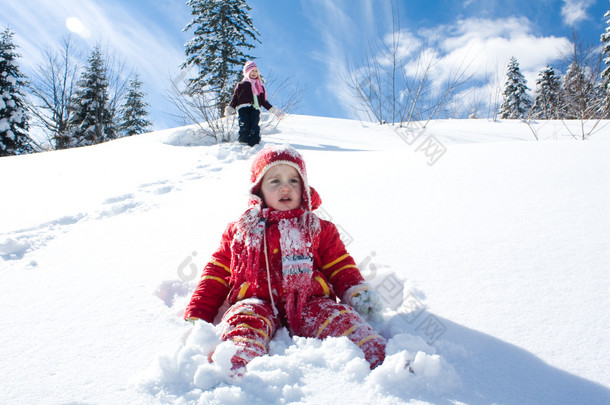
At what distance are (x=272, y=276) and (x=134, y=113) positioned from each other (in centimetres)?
2170

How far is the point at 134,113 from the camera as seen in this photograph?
1986 centimetres

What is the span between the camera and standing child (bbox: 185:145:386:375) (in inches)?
49.4

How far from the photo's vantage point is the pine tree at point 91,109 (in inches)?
647

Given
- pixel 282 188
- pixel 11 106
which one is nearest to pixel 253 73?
pixel 282 188

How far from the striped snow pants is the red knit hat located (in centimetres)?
55

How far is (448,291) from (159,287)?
52.2 inches

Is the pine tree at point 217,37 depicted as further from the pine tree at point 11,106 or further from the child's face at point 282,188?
the child's face at point 282,188

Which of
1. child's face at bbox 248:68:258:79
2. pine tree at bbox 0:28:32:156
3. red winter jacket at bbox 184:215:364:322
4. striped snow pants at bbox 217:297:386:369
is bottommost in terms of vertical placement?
striped snow pants at bbox 217:297:386:369

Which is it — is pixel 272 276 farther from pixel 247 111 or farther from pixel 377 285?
pixel 247 111

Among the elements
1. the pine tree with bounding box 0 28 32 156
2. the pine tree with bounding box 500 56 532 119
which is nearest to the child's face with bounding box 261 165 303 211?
the pine tree with bounding box 0 28 32 156

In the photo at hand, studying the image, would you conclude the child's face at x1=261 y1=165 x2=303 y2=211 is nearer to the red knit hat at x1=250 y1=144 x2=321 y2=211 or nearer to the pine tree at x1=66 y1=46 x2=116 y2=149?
the red knit hat at x1=250 y1=144 x2=321 y2=211

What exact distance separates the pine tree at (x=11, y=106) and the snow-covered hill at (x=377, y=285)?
14190 mm

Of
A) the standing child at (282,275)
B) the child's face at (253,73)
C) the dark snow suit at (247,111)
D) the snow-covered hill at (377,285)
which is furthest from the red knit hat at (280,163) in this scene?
the child's face at (253,73)

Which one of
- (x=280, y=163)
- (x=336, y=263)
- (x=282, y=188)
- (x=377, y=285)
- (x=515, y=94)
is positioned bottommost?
(x=377, y=285)
